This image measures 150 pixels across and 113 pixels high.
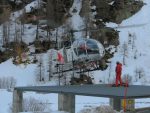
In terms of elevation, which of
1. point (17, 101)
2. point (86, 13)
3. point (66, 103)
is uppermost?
point (86, 13)

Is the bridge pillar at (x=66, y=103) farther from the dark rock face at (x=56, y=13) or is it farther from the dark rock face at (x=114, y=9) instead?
the dark rock face at (x=114, y=9)

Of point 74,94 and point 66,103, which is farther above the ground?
point 74,94

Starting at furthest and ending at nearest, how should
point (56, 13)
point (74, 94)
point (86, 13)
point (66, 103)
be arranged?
A: point (56, 13) < point (86, 13) < point (66, 103) < point (74, 94)

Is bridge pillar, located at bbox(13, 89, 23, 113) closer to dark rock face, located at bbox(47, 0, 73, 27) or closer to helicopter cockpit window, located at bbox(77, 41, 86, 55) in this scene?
helicopter cockpit window, located at bbox(77, 41, 86, 55)

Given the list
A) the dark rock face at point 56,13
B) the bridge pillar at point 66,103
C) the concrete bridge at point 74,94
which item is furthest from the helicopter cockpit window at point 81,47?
the dark rock face at point 56,13

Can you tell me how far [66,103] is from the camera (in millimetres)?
20188

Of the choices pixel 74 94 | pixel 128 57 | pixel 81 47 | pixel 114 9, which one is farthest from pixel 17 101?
pixel 114 9

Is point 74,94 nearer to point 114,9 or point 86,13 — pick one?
point 86,13

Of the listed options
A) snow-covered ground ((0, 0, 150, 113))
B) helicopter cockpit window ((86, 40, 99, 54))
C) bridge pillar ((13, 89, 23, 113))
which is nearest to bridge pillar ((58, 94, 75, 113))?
bridge pillar ((13, 89, 23, 113))

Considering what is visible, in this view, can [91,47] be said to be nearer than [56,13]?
Yes

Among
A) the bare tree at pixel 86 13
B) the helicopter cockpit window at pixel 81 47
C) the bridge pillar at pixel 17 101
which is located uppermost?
the bare tree at pixel 86 13

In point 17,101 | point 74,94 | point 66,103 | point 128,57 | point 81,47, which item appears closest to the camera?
point 74,94

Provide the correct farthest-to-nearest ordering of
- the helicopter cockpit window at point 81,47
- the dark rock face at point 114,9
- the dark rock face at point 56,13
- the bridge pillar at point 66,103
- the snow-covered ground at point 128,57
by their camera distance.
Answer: the dark rock face at point 114,9, the dark rock face at point 56,13, the snow-covered ground at point 128,57, the helicopter cockpit window at point 81,47, the bridge pillar at point 66,103

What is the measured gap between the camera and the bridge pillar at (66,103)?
19.9 meters
